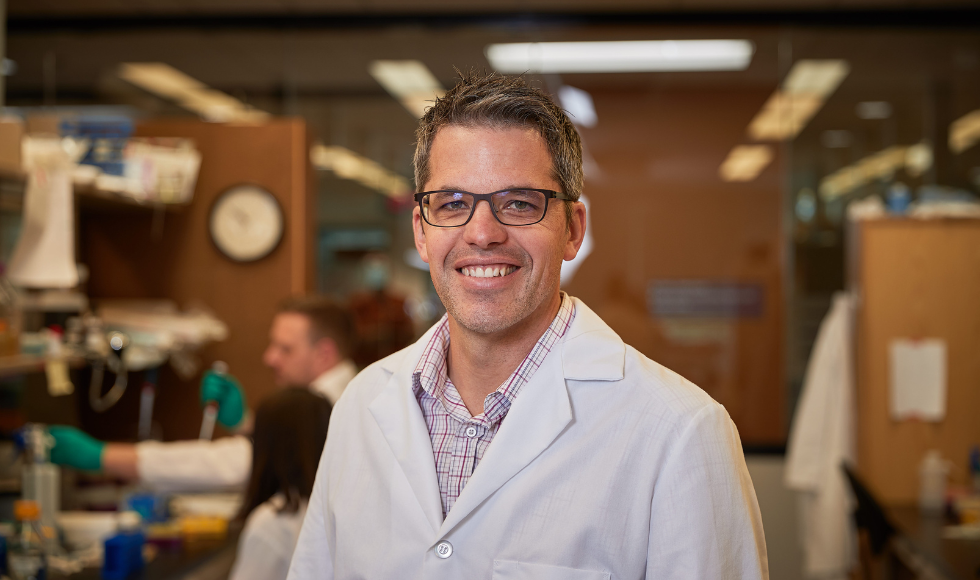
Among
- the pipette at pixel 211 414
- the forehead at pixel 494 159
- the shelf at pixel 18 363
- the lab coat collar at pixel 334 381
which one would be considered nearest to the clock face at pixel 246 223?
the pipette at pixel 211 414

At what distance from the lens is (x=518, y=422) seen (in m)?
1.14

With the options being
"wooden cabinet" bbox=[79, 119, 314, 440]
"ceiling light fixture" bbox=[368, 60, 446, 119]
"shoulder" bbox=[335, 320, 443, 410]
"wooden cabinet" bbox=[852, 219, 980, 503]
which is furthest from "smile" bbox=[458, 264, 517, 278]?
"ceiling light fixture" bbox=[368, 60, 446, 119]

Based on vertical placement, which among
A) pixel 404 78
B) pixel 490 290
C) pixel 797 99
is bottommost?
pixel 490 290

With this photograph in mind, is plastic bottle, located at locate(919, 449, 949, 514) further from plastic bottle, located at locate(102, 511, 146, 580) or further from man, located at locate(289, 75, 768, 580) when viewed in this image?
plastic bottle, located at locate(102, 511, 146, 580)

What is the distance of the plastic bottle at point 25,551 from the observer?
227cm

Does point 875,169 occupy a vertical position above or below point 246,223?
above

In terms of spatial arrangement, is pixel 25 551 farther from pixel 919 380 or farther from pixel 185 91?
pixel 919 380

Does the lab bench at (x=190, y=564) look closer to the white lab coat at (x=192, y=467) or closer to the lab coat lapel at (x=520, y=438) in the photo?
the white lab coat at (x=192, y=467)

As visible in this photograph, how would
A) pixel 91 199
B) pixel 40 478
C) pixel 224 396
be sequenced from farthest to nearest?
pixel 91 199 < pixel 224 396 < pixel 40 478

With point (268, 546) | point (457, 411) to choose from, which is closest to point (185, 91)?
point (268, 546)

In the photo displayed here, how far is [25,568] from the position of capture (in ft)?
7.50

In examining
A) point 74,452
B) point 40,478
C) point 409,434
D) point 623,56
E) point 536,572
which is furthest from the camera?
point 623,56

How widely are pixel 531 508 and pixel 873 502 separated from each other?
Result: 7.69ft

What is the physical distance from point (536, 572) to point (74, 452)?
2167 millimetres
